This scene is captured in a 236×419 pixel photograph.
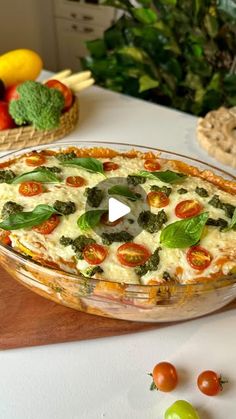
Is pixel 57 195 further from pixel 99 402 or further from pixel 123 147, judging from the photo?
pixel 99 402

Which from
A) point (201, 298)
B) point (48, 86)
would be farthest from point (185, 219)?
point (48, 86)

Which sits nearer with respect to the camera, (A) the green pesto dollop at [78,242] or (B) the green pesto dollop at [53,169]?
(A) the green pesto dollop at [78,242]

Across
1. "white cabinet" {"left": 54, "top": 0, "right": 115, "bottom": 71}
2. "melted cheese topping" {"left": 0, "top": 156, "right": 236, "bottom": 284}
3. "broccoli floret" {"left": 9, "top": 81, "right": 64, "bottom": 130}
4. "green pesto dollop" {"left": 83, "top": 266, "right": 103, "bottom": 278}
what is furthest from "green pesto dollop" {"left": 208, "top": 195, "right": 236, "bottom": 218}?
"white cabinet" {"left": 54, "top": 0, "right": 115, "bottom": 71}

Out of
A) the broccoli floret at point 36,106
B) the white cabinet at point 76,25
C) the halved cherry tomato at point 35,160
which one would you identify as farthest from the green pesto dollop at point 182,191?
the white cabinet at point 76,25

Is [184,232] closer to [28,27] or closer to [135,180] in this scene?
[135,180]

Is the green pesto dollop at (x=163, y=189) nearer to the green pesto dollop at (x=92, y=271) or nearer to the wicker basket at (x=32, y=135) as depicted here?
the green pesto dollop at (x=92, y=271)

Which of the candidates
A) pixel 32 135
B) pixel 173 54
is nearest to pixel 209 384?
pixel 32 135
